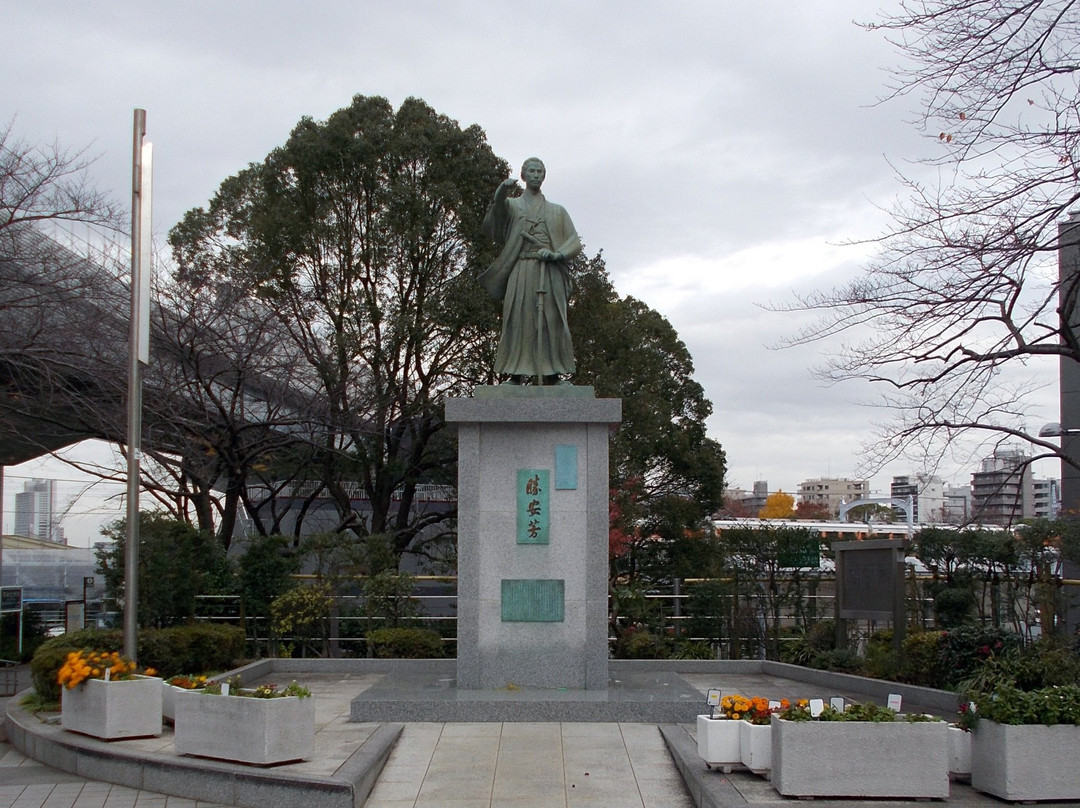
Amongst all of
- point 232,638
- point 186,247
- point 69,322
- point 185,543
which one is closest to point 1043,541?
point 232,638

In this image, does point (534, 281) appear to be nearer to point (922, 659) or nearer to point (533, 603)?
point (533, 603)

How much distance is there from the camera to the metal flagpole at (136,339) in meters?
10.7

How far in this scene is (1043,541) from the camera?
13695 millimetres

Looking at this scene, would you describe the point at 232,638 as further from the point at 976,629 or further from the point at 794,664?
the point at 976,629

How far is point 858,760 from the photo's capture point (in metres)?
7.50

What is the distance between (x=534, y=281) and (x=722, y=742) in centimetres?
660

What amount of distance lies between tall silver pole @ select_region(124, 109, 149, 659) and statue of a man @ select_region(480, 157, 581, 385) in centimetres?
403

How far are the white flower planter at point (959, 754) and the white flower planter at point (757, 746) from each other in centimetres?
137

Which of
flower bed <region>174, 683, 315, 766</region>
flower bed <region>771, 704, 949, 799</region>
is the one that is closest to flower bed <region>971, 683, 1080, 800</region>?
flower bed <region>771, 704, 949, 799</region>

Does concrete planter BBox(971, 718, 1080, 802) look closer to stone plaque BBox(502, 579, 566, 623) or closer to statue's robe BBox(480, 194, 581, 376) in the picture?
stone plaque BBox(502, 579, 566, 623)

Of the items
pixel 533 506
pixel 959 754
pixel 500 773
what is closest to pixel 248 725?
pixel 500 773

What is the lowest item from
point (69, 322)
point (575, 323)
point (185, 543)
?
point (185, 543)

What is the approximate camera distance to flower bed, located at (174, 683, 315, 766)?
845cm

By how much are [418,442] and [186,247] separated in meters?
6.77
